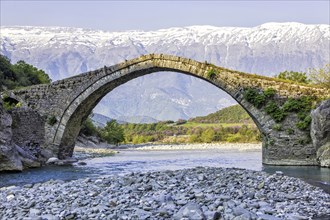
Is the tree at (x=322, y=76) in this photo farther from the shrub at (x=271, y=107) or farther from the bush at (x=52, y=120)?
the bush at (x=52, y=120)

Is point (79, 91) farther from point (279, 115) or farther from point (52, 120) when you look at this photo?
point (279, 115)

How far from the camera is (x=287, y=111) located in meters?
25.0

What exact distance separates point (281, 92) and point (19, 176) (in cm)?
1213

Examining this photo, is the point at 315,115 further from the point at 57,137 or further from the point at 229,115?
the point at 229,115

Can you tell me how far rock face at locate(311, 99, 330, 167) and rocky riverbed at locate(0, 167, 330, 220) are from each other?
6.47m

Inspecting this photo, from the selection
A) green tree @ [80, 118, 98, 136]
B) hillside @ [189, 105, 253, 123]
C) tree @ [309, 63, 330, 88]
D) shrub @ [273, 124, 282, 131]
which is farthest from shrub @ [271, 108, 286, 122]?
hillside @ [189, 105, 253, 123]

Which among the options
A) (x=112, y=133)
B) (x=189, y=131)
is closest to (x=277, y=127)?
(x=112, y=133)

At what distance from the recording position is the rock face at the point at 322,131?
23.1 m

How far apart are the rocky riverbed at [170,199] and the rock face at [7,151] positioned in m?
5.93

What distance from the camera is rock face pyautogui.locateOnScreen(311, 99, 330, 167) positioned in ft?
75.8

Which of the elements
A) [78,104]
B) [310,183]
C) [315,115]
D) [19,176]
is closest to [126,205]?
[310,183]

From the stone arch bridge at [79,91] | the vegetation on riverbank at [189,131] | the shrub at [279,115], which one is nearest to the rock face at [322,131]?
the shrub at [279,115]

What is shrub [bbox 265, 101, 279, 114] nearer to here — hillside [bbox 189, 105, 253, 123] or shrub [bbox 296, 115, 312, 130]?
shrub [bbox 296, 115, 312, 130]

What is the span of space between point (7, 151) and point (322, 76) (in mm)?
16443
